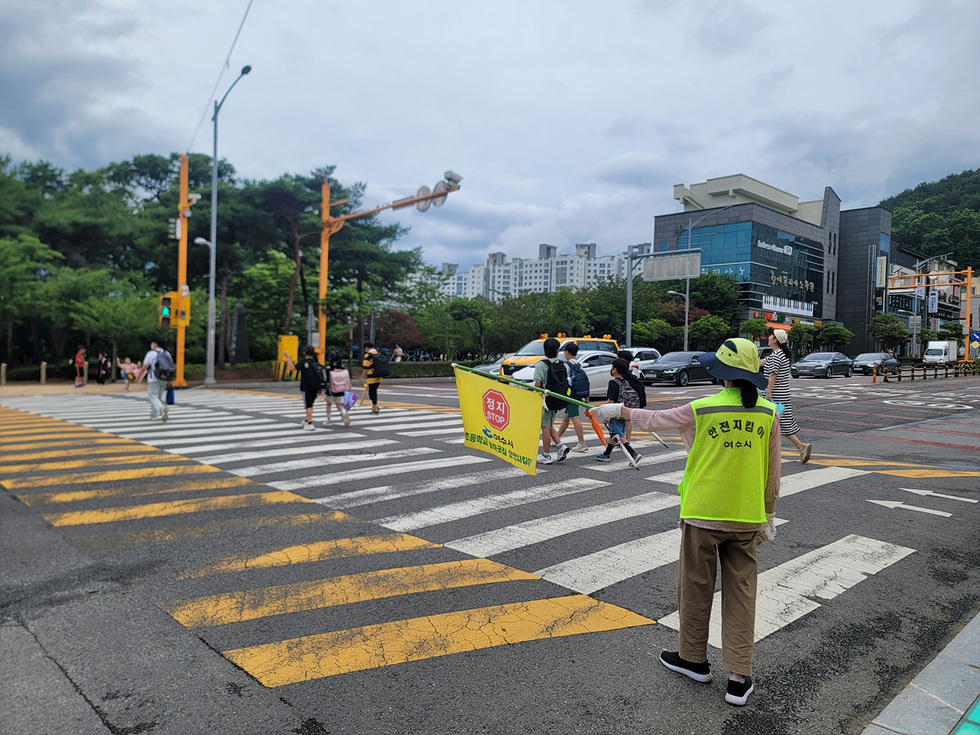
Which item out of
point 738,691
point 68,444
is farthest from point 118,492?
point 738,691

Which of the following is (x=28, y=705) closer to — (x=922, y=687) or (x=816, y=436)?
(x=922, y=687)

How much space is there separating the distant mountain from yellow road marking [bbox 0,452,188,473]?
106m

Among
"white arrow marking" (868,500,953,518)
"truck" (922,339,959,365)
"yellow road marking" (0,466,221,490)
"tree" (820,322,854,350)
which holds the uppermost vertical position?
"tree" (820,322,854,350)

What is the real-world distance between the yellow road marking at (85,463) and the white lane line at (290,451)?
464mm

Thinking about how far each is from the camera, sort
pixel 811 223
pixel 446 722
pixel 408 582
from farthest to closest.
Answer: pixel 811 223 → pixel 408 582 → pixel 446 722

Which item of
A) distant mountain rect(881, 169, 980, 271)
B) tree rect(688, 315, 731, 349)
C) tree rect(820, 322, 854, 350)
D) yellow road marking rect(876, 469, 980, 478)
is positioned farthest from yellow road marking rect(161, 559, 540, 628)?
distant mountain rect(881, 169, 980, 271)

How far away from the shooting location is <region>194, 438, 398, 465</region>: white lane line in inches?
396

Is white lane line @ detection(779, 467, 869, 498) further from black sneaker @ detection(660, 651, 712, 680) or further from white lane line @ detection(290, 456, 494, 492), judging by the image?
black sneaker @ detection(660, 651, 712, 680)

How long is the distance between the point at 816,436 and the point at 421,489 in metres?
9.07

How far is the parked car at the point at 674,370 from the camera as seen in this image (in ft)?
94.2

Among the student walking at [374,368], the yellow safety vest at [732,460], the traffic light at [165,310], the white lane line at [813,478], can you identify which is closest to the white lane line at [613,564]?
the yellow safety vest at [732,460]

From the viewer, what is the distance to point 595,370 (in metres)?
22.7

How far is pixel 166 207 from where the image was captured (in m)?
36.6

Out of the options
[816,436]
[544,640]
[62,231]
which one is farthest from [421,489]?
[62,231]
